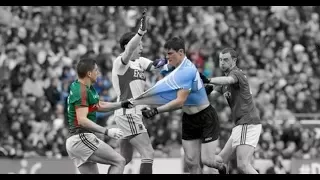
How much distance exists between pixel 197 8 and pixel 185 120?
13667mm

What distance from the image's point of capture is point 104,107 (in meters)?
13.4

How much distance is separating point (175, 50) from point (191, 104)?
0.90 meters

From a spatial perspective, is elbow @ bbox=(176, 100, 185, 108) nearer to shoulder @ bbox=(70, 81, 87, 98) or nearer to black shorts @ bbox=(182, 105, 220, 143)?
black shorts @ bbox=(182, 105, 220, 143)

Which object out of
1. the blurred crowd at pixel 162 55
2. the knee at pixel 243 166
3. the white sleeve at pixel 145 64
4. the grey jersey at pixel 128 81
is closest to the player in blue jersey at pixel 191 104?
the knee at pixel 243 166

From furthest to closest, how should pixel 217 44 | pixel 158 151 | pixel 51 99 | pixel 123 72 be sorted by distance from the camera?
pixel 217 44 < pixel 51 99 < pixel 158 151 < pixel 123 72

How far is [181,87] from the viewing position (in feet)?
44.1

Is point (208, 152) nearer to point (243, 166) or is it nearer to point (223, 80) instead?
point (243, 166)

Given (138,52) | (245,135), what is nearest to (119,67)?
(138,52)

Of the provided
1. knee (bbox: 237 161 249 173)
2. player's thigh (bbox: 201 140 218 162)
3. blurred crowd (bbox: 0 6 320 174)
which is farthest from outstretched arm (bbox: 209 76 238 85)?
blurred crowd (bbox: 0 6 320 174)

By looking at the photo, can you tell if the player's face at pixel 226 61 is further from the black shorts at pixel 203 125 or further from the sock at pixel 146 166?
the sock at pixel 146 166

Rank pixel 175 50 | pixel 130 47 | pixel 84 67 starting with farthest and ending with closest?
pixel 130 47 < pixel 175 50 < pixel 84 67

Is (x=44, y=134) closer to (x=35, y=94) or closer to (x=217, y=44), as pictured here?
(x=35, y=94)

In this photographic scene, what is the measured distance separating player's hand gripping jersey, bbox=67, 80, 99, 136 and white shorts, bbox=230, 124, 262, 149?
2.45 m

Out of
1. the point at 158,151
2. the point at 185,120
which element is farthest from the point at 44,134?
the point at 185,120
